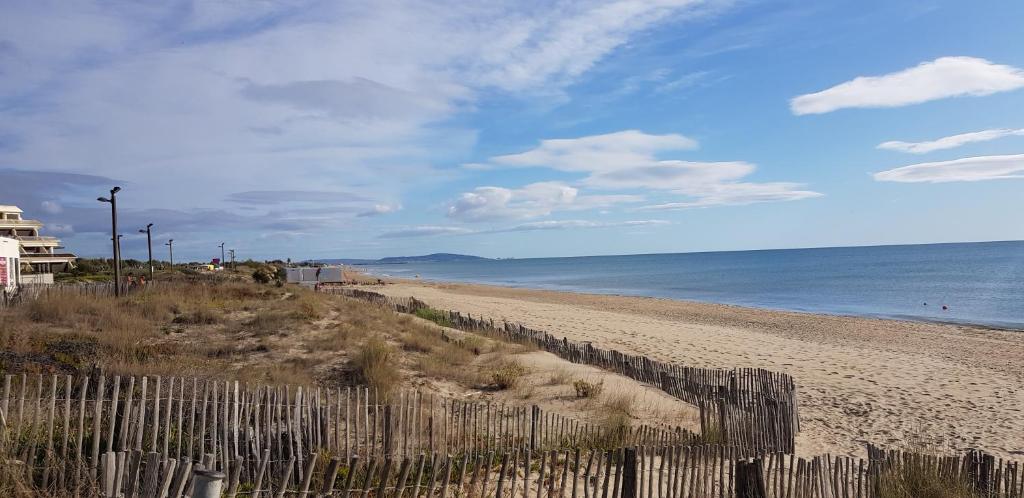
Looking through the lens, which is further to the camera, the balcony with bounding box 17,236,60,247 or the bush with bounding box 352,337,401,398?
the balcony with bounding box 17,236,60,247

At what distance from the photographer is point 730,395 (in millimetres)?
7984

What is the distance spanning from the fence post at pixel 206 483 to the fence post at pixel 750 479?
400cm

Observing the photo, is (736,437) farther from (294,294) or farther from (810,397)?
(294,294)

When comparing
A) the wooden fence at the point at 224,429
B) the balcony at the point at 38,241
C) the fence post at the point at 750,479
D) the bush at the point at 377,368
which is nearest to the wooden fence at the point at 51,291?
the bush at the point at 377,368

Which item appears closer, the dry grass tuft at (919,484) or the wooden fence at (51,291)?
the dry grass tuft at (919,484)

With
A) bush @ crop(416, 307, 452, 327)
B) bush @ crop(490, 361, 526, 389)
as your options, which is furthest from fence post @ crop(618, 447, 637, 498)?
bush @ crop(416, 307, 452, 327)

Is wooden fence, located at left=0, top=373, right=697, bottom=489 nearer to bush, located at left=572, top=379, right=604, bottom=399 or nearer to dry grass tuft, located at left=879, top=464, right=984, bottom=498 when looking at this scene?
dry grass tuft, located at left=879, top=464, right=984, bottom=498

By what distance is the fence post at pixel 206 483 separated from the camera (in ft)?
9.40

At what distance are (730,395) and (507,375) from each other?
4.02 m

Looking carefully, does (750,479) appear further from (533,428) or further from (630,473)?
(533,428)

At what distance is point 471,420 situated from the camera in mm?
6598

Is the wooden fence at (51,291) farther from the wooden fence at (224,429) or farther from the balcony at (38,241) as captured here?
the balcony at (38,241)

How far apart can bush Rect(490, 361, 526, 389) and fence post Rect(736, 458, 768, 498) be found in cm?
577

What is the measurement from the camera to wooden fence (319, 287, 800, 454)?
7707 millimetres
